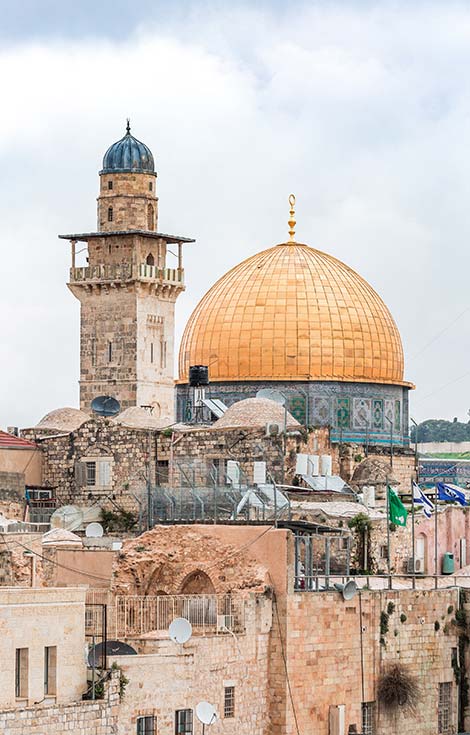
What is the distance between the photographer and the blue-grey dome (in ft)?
201

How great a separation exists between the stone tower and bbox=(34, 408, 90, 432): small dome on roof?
8.09 feet

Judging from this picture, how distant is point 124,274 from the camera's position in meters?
60.7

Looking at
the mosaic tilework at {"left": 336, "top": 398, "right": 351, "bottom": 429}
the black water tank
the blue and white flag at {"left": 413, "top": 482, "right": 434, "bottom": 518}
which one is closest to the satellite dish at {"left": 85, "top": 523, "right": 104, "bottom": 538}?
the blue and white flag at {"left": 413, "top": 482, "right": 434, "bottom": 518}

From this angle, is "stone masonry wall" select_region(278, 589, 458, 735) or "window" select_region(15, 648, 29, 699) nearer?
"window" select_region(15, 648, 29, 699)

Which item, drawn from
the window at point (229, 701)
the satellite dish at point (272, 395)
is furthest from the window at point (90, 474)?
the window at point (229, 701)

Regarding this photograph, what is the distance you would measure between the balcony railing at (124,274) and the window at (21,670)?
24.8m

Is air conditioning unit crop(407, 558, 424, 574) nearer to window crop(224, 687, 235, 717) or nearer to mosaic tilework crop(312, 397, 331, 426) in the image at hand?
mosaic tilework crop(312, 397, 331, 426)

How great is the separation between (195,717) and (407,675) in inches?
270

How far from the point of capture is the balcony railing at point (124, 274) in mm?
60625

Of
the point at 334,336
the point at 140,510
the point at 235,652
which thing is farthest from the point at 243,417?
the point at 235,652

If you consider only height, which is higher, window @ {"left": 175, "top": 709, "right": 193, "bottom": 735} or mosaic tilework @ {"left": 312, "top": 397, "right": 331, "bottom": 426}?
mosaic tilework @ {"left": 312, "top": 397, "right": 331, "bottom": 426}

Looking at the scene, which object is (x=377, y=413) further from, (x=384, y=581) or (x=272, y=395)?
(x=384, y=581)

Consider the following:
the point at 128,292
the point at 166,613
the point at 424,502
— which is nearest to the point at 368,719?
the point at 166,613

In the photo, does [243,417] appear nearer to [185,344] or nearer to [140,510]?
[140,510]
